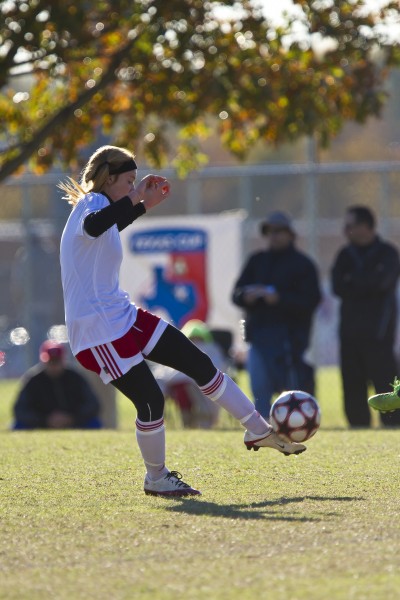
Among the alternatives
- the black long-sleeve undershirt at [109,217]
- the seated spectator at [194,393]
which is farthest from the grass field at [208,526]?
the seated spectator at [194,393]

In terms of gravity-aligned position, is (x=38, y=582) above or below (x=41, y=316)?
below

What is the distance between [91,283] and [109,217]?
1.40 feet

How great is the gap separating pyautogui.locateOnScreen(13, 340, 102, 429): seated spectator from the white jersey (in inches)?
266

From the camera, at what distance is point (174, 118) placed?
45.4ft

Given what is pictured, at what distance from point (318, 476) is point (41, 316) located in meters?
9.71

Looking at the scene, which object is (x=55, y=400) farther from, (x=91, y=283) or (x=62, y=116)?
(x=91, y=283)

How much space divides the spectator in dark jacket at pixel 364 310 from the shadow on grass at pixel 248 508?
5.67 m

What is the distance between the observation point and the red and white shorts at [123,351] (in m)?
6.79

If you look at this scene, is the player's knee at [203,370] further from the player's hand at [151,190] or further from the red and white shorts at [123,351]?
the player's hand at [151,190]

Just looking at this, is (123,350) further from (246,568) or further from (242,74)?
(242,74)

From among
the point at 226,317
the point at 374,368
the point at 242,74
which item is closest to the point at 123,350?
the point at 374,368

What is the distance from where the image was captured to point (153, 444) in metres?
6.85

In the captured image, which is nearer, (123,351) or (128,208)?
(128,208)

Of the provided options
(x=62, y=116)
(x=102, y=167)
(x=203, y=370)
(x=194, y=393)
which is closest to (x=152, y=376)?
(x=203, y=370)
